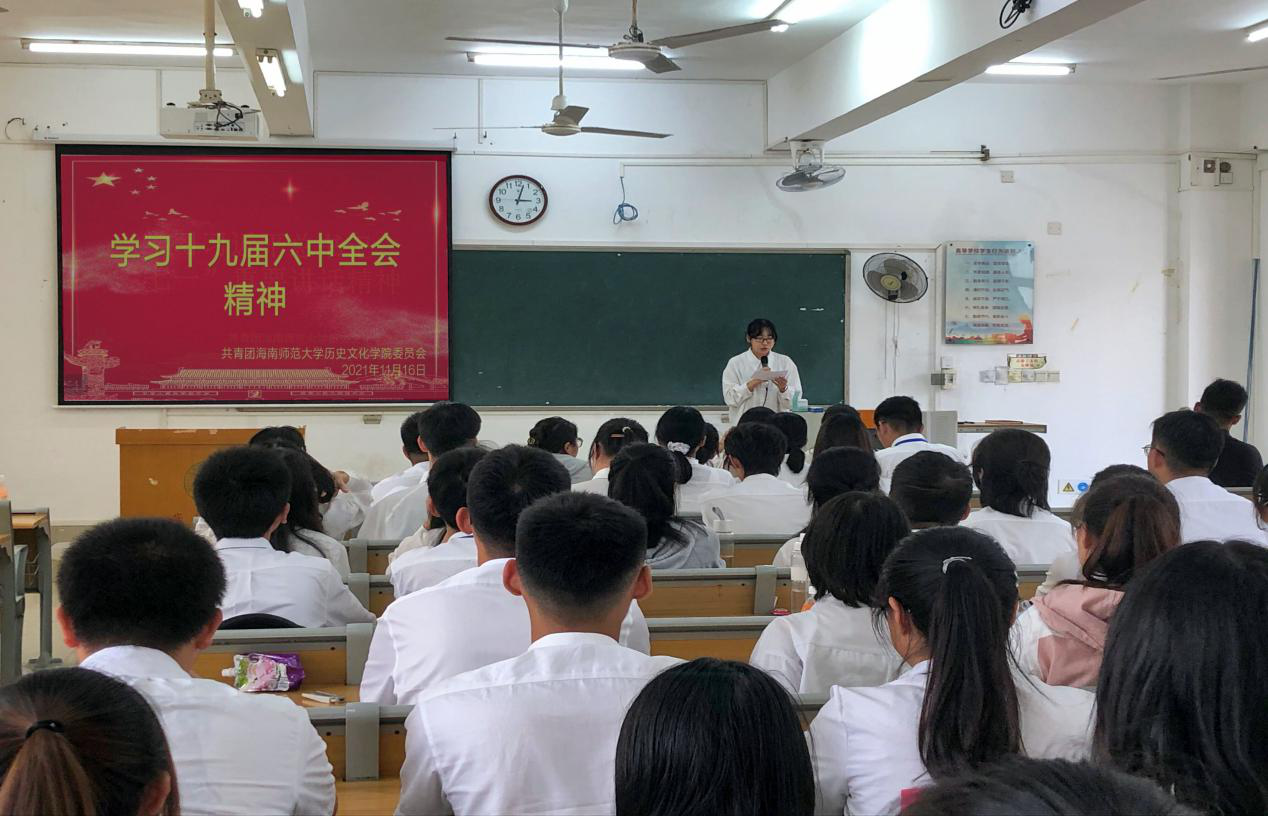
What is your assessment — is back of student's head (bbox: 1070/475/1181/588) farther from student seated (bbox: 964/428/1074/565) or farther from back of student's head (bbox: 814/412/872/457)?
back of student's head (bbox: 814/412/872/457)

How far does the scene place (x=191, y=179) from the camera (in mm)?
7461

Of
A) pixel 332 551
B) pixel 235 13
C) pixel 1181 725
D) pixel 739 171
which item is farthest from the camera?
pixel 739 171

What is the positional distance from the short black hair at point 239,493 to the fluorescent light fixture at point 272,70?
3.42m

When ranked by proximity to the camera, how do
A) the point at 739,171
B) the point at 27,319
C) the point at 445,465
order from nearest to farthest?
1. the point at 445,465
2. the point at 27,319
3. the point at 739,171

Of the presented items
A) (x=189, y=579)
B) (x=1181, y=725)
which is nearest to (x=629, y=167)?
(x=189, y=579)

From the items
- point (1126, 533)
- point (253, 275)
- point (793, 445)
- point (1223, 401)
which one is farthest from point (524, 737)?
point (253, 275)

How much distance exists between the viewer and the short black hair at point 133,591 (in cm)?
174

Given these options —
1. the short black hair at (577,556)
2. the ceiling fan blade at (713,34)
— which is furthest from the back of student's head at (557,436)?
the short black hair at (577,556)

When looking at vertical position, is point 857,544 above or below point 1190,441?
below

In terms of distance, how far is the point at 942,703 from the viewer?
1.55m

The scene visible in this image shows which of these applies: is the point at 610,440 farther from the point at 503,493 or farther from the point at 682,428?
the point at 503,493

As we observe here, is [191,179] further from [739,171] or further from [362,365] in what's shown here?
[739,171]

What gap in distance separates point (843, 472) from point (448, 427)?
1.72 m

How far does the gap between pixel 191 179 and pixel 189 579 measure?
635 centimetres
